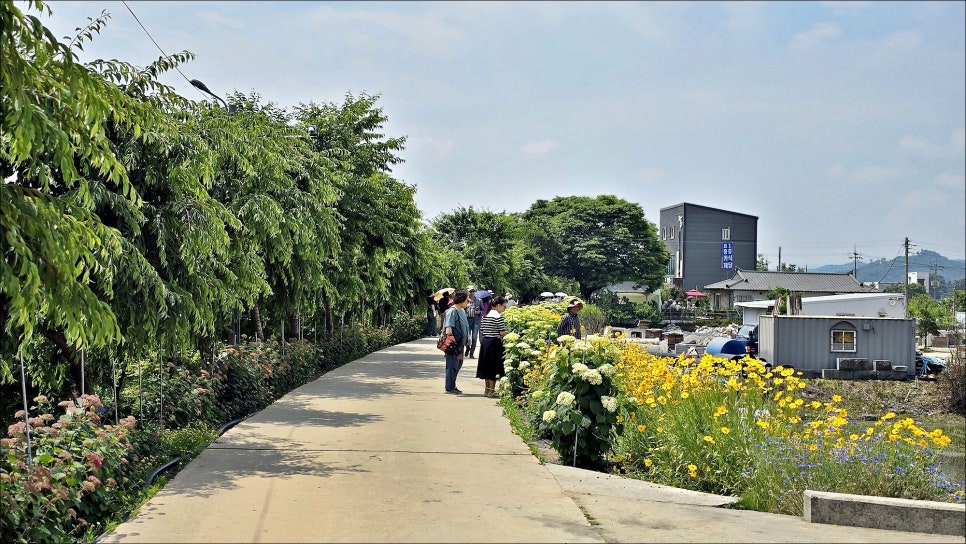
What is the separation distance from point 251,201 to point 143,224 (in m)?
3.12

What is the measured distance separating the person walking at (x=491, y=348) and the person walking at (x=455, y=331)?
0.37 meters

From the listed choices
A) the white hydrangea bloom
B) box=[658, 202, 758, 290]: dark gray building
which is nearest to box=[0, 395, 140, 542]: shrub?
the white hydrangea bloom

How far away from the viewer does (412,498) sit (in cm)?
716

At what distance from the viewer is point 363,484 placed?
770 cm

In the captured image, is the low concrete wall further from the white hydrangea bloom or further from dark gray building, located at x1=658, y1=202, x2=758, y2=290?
dark gray building, located at x1=658, y1=202, x2=758, y2=290

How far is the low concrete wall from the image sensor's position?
6211 millimetres

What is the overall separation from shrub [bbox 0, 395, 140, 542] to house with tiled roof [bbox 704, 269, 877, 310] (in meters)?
79.6

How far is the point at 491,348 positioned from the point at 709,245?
9396 centimetres

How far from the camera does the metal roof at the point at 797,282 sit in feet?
273

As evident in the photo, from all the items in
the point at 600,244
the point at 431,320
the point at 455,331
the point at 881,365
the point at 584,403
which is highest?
the point at 600,244

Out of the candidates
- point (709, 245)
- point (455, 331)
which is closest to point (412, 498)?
point (455, 331)

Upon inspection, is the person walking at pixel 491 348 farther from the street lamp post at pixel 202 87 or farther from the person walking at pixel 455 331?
the street lamp post at pixel 202 87

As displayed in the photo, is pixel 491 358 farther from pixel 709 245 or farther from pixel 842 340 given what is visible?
pixel 709 245

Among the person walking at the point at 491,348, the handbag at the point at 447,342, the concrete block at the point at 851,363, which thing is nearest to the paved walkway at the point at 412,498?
the handbag at the point at 447,342
